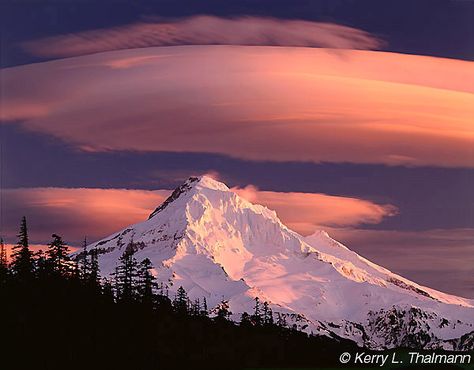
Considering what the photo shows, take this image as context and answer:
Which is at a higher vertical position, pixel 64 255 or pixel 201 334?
pixel 64 255

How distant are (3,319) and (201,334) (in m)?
44.8

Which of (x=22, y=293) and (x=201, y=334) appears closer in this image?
(x=22, y=293)

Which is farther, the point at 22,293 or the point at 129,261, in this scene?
the point at 129,261

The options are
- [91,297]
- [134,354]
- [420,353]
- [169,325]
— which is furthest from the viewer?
[169,325]

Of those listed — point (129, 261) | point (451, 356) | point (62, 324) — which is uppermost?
point (129, 261)

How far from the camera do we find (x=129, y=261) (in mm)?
154750

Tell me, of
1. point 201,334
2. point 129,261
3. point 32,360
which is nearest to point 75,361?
point 32,360

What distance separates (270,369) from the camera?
500 feet

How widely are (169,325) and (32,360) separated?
120 feet

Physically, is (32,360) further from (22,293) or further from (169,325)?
(169,325)

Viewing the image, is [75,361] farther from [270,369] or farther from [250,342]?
[250,342]

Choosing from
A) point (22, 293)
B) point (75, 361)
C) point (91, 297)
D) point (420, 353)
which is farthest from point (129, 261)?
point (420, 353)

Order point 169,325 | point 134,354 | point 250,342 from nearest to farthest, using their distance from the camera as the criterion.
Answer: point 134,354 → point 169,325 → point 250,342

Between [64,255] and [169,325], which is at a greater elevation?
[64,255]
